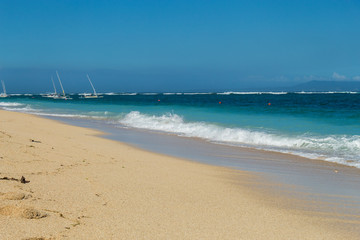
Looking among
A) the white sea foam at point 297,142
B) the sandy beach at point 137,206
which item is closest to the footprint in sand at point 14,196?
the sandy beach at point 137,206

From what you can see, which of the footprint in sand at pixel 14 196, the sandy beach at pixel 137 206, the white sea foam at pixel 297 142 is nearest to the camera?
the sandy beach at pixel 137 206

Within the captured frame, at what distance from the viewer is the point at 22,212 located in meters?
4.11

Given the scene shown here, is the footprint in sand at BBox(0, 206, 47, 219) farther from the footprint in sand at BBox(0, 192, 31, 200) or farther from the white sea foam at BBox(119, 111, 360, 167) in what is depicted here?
the white sea foam at BBox(119, 111, 360, 167)

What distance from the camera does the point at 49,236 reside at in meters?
3.67

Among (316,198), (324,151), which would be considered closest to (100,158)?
(316,198)

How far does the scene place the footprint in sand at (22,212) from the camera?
4.07m

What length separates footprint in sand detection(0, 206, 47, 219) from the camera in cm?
407

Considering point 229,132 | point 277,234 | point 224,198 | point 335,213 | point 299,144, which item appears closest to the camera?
point 277,234

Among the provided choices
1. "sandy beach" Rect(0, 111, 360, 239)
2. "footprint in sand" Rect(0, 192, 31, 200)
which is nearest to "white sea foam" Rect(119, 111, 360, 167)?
"sandy beach" Rect(0, 111, 360, 239)

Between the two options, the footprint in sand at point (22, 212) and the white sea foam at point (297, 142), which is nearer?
the footprint in sand at point (22, 212)

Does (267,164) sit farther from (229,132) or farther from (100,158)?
(229,132)

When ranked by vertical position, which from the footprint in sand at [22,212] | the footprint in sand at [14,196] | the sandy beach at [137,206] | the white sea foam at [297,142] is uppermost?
the footprint in sand at [14,196]

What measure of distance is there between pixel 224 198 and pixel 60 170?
126 inches

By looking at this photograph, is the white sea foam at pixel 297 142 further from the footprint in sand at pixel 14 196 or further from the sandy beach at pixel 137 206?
the footprint in sand at pixel 14 196
